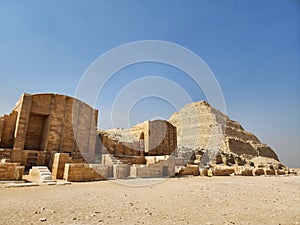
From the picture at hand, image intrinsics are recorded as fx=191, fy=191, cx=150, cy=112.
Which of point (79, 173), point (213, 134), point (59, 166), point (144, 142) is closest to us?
point (79, 173)

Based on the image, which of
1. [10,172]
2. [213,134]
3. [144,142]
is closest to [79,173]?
[10,172]

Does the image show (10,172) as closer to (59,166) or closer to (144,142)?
(59,166)

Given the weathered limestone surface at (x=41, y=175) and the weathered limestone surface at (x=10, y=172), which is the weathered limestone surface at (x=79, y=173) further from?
the weathered limestone surface at (x=10, y=172)

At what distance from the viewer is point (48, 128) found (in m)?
15.6

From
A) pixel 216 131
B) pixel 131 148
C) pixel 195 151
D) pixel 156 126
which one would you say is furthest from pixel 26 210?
pixel 216 131

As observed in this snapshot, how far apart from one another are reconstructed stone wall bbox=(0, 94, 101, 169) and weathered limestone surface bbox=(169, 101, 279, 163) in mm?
54484

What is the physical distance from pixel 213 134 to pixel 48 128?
261 feet

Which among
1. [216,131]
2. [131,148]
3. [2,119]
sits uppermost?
[216,131]

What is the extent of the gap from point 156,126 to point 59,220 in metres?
20.0

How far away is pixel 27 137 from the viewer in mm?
15758

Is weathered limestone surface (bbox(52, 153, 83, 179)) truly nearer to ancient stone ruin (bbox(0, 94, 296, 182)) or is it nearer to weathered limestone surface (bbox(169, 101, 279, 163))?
ancient stone ruin (bbox(0, 94, 296, 182))

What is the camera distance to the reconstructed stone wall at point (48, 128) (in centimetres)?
1408

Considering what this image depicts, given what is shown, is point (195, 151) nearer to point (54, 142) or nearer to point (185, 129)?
point (54, 142)

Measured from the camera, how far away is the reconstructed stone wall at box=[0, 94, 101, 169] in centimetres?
1408
